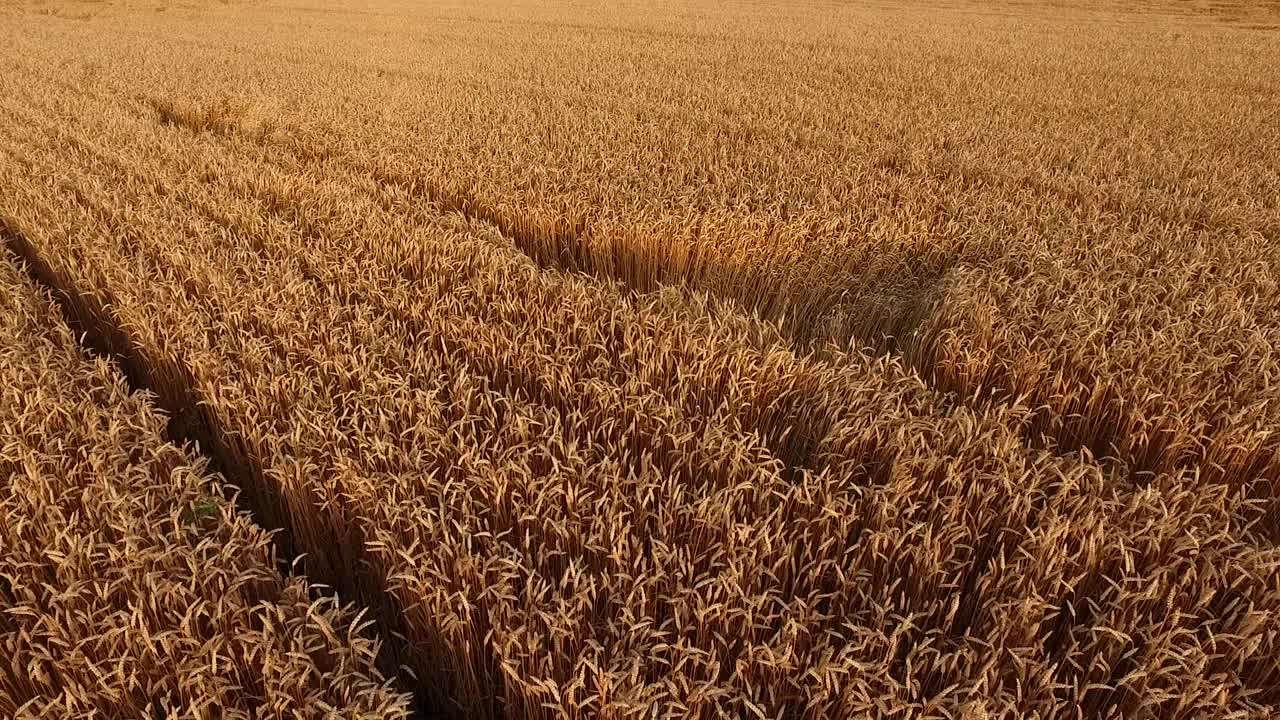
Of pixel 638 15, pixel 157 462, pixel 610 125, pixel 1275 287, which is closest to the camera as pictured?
pixel 157 462

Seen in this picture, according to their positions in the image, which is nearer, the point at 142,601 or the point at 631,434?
the point at 142,601

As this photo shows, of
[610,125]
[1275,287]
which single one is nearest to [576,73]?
[610,125]

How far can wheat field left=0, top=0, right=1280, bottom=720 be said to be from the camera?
1580 mm

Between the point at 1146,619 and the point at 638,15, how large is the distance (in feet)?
77.3

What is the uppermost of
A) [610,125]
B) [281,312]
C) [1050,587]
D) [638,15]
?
→ [638,15]

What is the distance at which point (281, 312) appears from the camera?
2.92 meters

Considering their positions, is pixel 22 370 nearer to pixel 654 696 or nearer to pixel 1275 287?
pixel 654 696

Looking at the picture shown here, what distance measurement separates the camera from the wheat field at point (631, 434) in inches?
62.2

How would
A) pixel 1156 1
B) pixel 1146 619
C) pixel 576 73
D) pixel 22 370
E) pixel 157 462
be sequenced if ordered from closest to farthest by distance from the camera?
pixel 1146 619, pixel 157 462, pixel 22 370, pixel 576 73, pixel 1156 1

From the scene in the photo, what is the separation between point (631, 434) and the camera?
2350mm

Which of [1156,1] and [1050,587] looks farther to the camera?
[1156,1]

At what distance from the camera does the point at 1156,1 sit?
28828mm

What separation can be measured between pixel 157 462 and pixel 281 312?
0.95m

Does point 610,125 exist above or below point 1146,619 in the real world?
above
